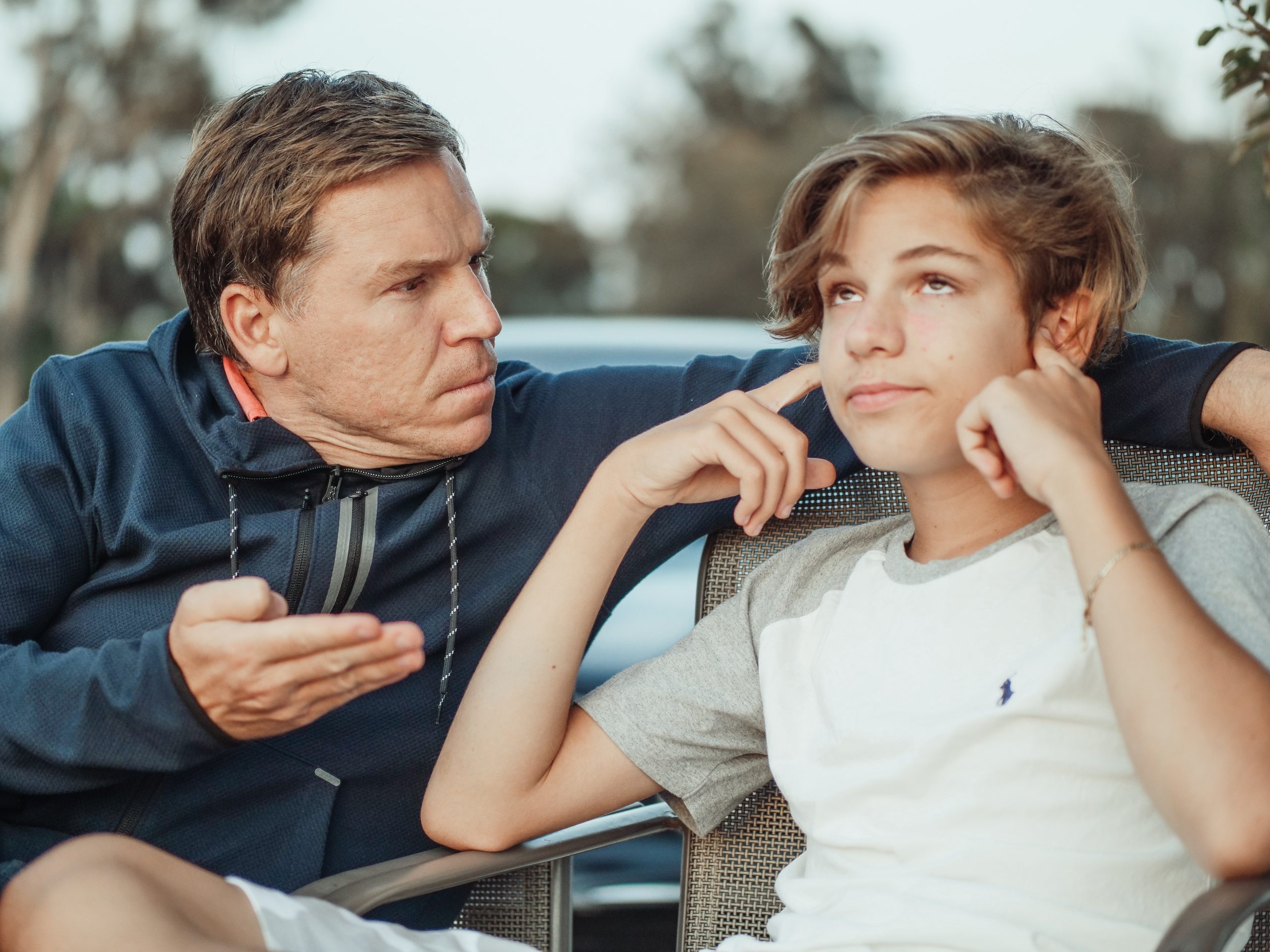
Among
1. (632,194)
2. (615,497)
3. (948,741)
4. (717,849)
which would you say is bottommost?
(632,194)

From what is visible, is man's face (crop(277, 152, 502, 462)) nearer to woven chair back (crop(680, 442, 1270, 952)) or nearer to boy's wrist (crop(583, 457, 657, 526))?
boy's wrist (crop(583, 457, 657, 526))

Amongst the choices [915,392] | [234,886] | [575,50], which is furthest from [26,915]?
[575,50]

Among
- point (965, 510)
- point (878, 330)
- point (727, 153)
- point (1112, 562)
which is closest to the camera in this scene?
point (1112, 562)

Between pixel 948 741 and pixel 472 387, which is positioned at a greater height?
pixel 472 387

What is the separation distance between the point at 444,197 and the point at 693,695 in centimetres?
93

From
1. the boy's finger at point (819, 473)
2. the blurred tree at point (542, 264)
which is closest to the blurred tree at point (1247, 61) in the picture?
the boy's finger at point (819, 473)

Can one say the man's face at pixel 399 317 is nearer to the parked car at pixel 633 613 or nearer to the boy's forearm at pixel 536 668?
the boy's forearm at pixel 536 668

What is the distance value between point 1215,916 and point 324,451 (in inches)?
62.0

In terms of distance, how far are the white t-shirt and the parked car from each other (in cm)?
96

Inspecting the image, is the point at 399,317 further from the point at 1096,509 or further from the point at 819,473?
the point at 1096,509

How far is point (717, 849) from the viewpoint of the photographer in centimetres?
215

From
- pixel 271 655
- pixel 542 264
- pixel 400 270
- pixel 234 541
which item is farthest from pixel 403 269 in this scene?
pixel 542 264

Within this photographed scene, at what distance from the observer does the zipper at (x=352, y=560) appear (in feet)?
6.96

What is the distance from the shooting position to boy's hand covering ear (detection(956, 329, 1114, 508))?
1.50m
